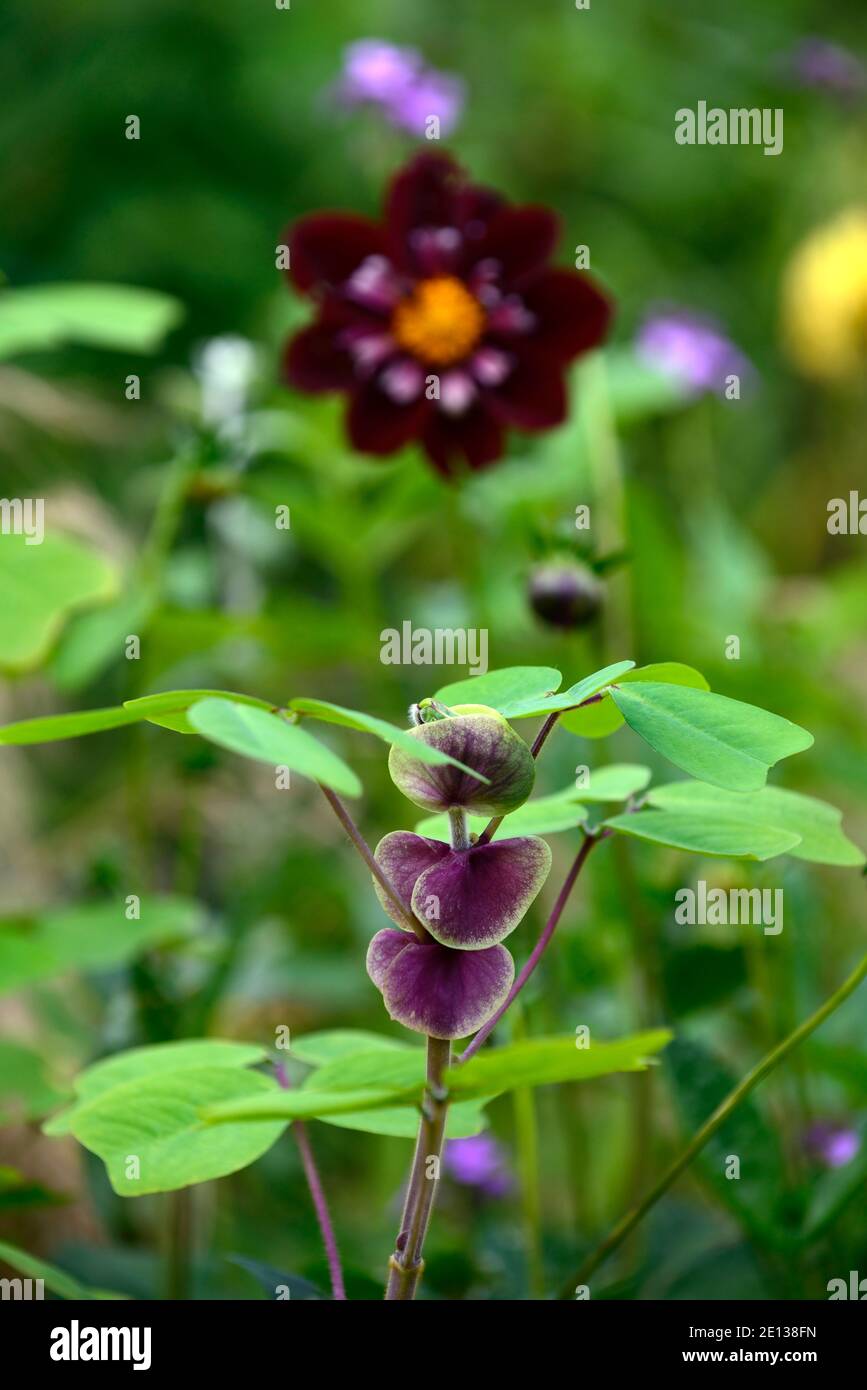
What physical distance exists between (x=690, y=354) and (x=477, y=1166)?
466 millimetres

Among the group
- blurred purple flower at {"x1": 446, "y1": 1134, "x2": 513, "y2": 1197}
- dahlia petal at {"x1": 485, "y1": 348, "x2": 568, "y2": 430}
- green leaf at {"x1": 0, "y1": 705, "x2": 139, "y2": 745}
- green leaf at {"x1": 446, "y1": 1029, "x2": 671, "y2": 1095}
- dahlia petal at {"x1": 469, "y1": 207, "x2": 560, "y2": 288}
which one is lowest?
blurred purple flower at {"x1": 446, "y1": 1134, "x2": 513, "y2": 1197}

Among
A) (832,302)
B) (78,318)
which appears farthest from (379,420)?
(832,302)

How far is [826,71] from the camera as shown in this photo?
0.77 m

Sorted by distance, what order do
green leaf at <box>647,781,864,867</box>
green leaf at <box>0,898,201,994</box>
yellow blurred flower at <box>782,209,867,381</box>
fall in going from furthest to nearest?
yellow blurred flower at <box>782,209,867,381</box>
green leaf at <box>0,898,201,994</box>
green leaf at <box>647,781,864,867</box>

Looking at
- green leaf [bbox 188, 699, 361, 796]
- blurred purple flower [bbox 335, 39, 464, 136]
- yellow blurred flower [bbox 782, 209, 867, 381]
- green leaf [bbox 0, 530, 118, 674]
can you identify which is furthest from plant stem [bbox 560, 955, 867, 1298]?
yellow blurred flower [bbox 782, 209, 867, 381]

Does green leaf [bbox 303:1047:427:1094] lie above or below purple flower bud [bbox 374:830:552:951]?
below

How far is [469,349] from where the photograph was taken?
557 mm

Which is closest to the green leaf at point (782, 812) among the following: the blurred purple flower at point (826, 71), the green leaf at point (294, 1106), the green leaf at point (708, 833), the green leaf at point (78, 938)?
the green leaf at point (708, 833)

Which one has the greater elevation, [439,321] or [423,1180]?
[439,321]

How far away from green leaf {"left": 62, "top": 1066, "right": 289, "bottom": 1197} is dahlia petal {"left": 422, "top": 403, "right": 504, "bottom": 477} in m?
0.32

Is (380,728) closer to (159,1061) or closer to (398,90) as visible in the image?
(159,1061)

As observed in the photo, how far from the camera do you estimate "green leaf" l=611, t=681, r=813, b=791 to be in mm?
238

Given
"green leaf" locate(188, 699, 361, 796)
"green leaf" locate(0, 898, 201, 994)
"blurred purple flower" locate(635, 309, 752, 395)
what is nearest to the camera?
"green leaf" locate(188, 699, 361, 796)

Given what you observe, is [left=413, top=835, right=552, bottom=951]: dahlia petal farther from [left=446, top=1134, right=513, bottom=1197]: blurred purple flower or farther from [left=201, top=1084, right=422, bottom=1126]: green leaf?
[left=446, top=1134, right=513, bottom=1197]: blurred purple flower
